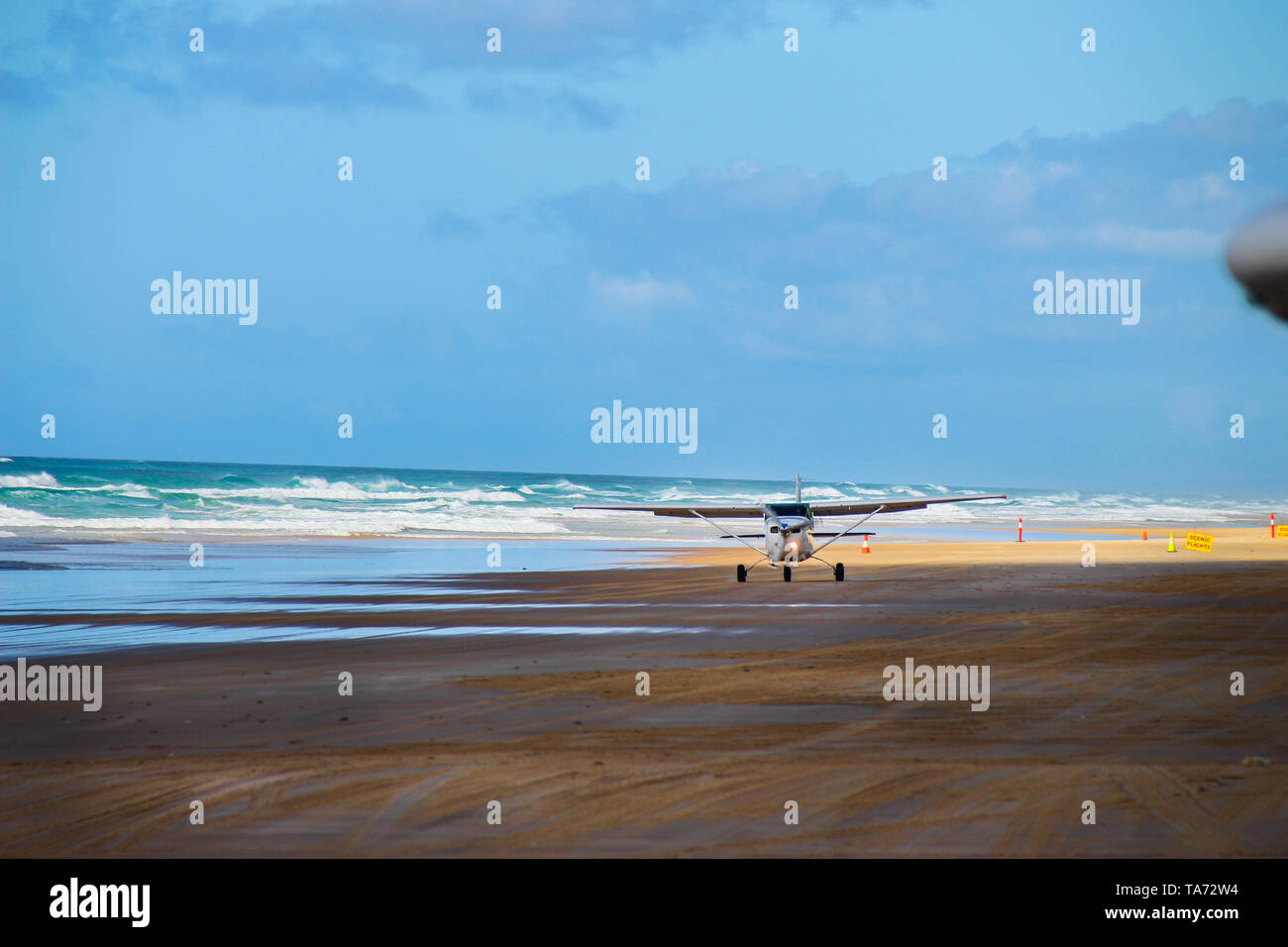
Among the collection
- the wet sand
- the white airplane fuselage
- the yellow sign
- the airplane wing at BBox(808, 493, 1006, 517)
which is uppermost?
the airplane wing at BBox(808, 493, 1006, 517)

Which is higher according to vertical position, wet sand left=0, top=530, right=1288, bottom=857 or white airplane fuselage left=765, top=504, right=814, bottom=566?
white airplane fuselage left=765, top=504, right=814, bottom=566

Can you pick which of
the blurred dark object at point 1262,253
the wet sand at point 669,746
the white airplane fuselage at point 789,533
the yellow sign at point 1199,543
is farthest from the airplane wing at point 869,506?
the blurred dark object at point 1262,253

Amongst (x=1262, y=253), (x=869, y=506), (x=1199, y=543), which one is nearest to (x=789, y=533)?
(x=869, y=506)

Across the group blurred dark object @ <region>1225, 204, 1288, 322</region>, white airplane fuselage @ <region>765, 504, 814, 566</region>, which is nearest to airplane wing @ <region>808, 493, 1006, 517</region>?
white airplane fuselage @ <region>765, 504, 814, 566</region>

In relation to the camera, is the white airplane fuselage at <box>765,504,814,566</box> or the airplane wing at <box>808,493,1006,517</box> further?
the airplane wing at <box>808,493,1006,517</box>

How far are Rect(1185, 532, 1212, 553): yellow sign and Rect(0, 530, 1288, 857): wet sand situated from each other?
22149mm

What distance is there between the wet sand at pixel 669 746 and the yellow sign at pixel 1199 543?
72.7ft

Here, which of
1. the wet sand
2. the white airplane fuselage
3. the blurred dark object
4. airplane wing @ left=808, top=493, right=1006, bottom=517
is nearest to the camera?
the blurred dark object

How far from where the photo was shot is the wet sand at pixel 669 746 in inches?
218

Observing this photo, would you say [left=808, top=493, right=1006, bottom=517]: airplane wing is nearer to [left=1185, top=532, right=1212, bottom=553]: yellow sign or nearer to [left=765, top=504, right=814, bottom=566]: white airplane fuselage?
[left=765, top=504, right=814, bottom=566]: white airplane fuselage

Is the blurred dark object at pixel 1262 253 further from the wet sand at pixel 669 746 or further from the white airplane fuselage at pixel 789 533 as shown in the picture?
the white airplane fuselage at pixel 789 533

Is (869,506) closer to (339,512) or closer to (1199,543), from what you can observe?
(1199,543)

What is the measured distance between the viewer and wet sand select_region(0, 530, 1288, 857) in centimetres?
554
